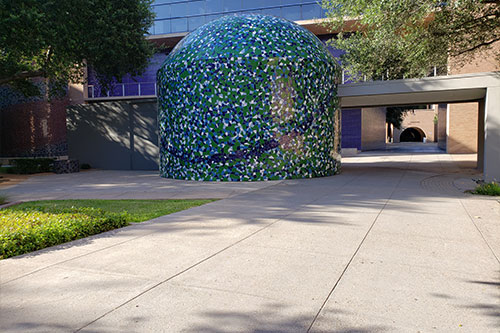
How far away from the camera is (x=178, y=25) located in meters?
32.2

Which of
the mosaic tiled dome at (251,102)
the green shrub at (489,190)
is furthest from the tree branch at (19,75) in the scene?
the green shrub at (489,190)

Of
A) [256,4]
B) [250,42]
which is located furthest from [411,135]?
[250,42]

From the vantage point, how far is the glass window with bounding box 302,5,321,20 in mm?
28766

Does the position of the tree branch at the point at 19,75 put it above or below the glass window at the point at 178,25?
below

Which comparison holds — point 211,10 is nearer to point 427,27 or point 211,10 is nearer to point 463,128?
point 463,128

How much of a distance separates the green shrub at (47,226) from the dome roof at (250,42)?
8.09m

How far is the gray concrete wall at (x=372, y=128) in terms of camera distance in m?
33.3

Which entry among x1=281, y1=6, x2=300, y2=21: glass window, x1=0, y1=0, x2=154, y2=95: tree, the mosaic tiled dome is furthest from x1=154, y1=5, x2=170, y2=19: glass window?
the mosaic tiled dome

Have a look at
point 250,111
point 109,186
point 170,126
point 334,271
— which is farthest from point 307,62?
point 334,271

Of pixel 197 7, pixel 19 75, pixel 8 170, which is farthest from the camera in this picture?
pixel 197 7

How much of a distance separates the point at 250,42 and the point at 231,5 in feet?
63.8

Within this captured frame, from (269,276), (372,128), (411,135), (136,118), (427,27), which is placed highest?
(427,27)

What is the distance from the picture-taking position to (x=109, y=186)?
43.8 ft

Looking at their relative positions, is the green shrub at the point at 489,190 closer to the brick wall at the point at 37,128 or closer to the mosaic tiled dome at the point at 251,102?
the mosaic tiled dome at the point at 251,102
